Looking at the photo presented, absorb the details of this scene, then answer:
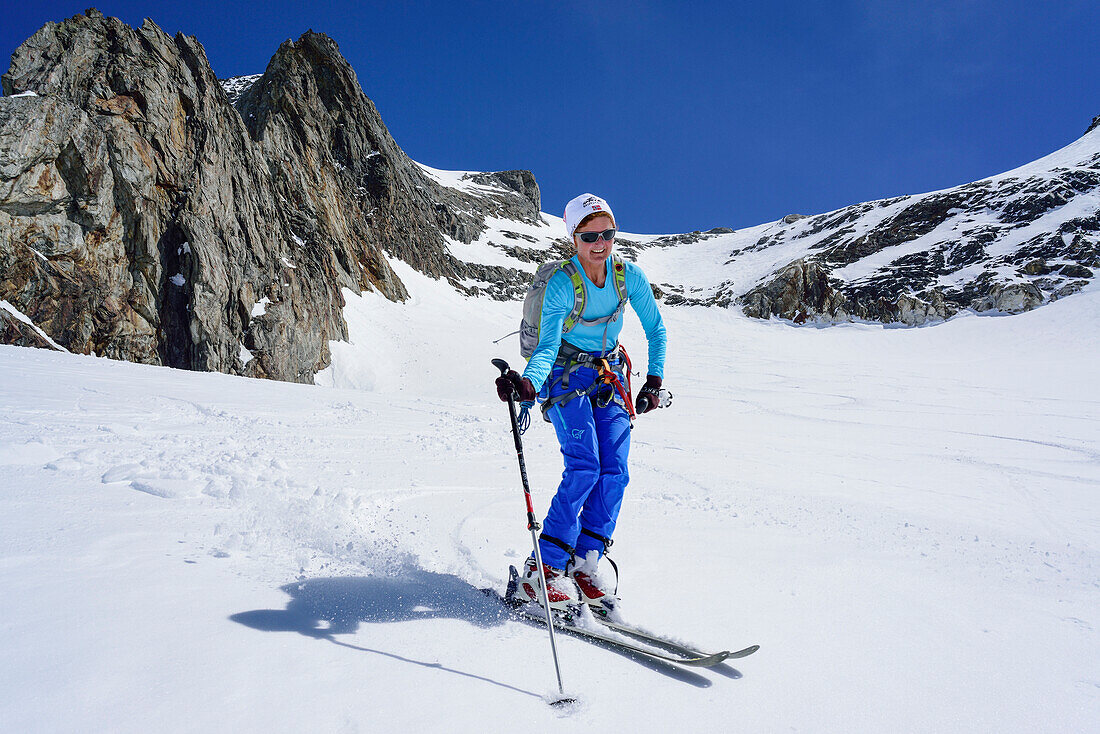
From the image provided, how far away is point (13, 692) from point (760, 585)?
12.5 feet

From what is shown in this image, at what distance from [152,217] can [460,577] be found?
2286 centimetres

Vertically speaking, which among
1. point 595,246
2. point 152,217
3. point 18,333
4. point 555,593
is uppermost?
point 152,217

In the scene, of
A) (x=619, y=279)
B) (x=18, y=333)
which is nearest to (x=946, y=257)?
(x=619, y=279)

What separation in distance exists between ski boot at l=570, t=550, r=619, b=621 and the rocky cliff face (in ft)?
63.6

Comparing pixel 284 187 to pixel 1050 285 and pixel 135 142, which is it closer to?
pixel 135 142

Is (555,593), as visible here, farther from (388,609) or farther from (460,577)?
(388,609)

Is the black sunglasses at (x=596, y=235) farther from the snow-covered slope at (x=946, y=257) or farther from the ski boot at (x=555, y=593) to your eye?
the snow-covered slope at (x=946, y=257)

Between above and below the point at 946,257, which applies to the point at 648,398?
below

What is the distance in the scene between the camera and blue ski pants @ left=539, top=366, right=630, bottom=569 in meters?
3.56

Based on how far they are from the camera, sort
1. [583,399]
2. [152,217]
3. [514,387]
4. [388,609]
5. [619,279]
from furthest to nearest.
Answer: [152,217]
[619,279]
[583,399]
[514,387]
[388,609]

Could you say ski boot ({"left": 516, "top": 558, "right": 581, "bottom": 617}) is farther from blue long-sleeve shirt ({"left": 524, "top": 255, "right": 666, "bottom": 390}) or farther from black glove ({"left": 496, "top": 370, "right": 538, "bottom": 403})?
blue long-sleeve shirt ({"left": 524, "top": 255, "right": 666, "bottom": 390})

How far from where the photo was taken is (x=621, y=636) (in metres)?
3.04

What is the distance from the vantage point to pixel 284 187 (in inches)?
1277

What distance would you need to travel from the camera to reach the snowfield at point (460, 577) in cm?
218
